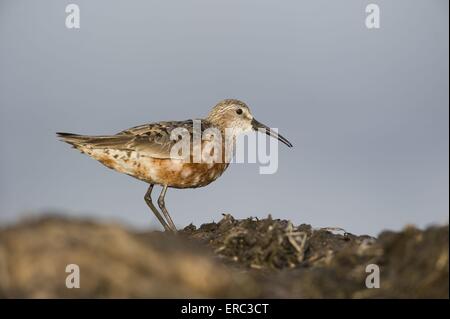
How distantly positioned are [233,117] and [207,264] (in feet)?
27.5

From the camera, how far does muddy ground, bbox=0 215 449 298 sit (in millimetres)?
6121

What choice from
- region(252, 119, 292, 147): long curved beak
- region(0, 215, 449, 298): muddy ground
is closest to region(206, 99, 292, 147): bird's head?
region(252, 119, 292, 147): long curved beak

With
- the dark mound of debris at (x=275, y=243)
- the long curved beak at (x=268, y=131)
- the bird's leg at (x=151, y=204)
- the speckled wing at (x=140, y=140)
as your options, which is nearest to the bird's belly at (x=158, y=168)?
the speckled wing at (x=140, y=140)

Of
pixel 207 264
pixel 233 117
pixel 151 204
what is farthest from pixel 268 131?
pixel 207 264

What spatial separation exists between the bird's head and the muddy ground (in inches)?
225

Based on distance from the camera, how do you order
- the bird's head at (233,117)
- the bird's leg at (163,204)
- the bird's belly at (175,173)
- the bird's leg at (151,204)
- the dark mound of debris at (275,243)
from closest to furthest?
the dark mound of debris at (275,243) → the bird's belly at (175,173) → the bird's leg at (163,204) → the bird's leg at (151,204) → the bird's head at (233,117)

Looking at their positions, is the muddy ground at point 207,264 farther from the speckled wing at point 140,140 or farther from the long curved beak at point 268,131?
the long curved beak at point 268,131

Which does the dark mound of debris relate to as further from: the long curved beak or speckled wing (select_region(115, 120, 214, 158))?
the long curved beak

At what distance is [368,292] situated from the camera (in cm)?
695

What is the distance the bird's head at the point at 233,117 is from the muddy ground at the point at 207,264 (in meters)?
5.72

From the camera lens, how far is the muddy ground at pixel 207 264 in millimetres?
6121

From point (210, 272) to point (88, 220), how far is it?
1336 millimetres

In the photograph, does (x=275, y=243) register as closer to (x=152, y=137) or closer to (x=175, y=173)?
(x=175, y=173)
